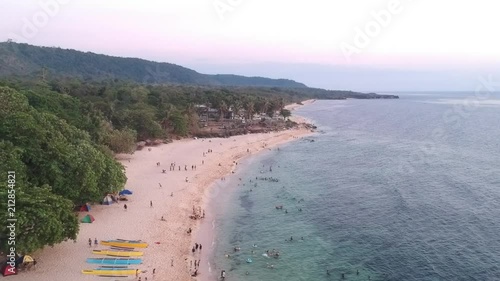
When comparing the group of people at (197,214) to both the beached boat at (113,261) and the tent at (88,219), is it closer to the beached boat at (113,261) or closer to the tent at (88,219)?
the tent at (88,219)

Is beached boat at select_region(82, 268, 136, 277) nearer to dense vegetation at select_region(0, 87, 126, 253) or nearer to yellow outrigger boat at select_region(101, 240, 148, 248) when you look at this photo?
dense vegetation at select_region(0, 87, 126, 253)

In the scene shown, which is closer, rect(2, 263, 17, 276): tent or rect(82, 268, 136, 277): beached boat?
rect(2, 263, 17, 276): tent

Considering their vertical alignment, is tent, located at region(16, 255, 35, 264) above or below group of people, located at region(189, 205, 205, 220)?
above

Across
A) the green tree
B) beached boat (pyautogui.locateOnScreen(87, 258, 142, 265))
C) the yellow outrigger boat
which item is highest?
the green tree

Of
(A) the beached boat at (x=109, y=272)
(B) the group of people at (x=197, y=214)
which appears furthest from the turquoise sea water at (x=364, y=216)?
(A) the beached boat at (x=109, y=272)

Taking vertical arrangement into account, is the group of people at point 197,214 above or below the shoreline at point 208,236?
above

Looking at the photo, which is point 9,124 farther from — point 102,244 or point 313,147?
point 313,147

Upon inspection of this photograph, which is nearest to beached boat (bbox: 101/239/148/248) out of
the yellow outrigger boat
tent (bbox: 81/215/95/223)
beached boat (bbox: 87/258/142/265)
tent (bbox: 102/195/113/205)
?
the yellow outrigger boat
